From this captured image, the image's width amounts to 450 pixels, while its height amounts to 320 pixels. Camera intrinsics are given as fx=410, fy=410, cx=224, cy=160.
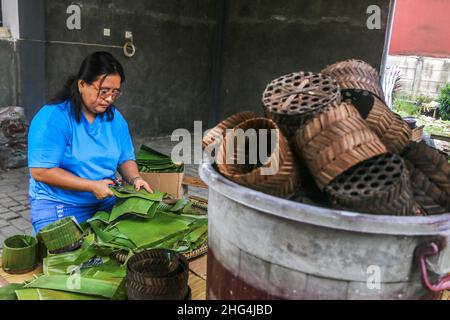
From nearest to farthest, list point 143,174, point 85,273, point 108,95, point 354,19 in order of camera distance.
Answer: point 85,273 < point 108,95 < point 143,174 < point 354,19

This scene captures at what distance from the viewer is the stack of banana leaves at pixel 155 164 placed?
3.00 meters

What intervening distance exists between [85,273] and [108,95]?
40.0 inches

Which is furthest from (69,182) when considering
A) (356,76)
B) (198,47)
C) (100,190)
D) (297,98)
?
(198,47)

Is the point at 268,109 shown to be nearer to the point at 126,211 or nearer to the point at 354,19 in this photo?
the point at 126,211

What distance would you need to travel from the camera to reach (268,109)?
1.28 metres

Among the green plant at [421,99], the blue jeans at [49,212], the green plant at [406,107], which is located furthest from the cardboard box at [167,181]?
the green plant at [421,99]

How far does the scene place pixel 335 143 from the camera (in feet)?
3.62

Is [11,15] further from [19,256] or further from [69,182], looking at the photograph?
[19,256]

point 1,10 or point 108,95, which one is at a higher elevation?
point 1,10

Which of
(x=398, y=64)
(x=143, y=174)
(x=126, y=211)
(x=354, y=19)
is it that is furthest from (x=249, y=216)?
(x=398, y=64)

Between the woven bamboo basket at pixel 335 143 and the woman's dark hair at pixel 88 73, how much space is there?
4.61 ft

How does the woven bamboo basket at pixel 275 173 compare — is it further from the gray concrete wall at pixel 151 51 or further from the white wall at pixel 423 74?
the white wall at pixel 423 74

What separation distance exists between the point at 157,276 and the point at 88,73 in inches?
51.1

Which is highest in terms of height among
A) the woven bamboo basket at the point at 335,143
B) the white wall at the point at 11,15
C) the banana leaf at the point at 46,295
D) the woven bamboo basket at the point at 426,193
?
the white wall at the point at 11,15
